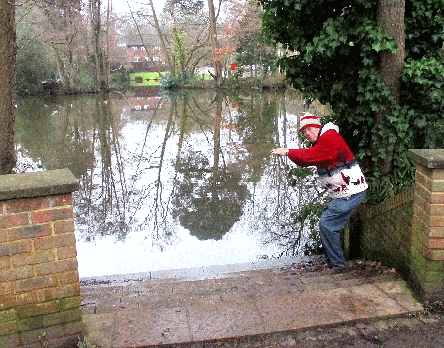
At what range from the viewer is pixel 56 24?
33.5 metres

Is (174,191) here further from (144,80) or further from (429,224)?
(144,80)

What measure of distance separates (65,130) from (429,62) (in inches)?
598

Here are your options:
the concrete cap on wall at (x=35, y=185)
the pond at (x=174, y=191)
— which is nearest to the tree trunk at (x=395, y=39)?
the pond at (x=174, y=191)

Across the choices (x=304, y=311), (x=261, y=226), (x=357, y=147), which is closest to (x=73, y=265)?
(x=304, y=311)

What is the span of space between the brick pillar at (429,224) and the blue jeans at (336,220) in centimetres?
79

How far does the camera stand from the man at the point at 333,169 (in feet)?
13.3

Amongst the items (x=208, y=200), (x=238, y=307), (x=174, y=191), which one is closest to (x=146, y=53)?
(x=174, y=191)

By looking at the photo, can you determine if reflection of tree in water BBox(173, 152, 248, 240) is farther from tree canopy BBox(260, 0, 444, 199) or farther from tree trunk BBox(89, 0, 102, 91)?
tree trunk BBox(89, 0, 102, 91)

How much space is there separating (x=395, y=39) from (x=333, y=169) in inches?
64.4

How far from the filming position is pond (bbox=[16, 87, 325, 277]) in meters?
6.17

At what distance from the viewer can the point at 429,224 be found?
328 centimetres

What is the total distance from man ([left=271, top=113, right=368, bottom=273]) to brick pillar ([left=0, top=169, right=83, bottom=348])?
6.40ft

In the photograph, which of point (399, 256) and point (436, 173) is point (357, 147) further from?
point (436, 173)

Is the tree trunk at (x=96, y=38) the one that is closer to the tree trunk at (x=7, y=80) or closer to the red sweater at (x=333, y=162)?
the tree trunk at (x=7, y=80)
